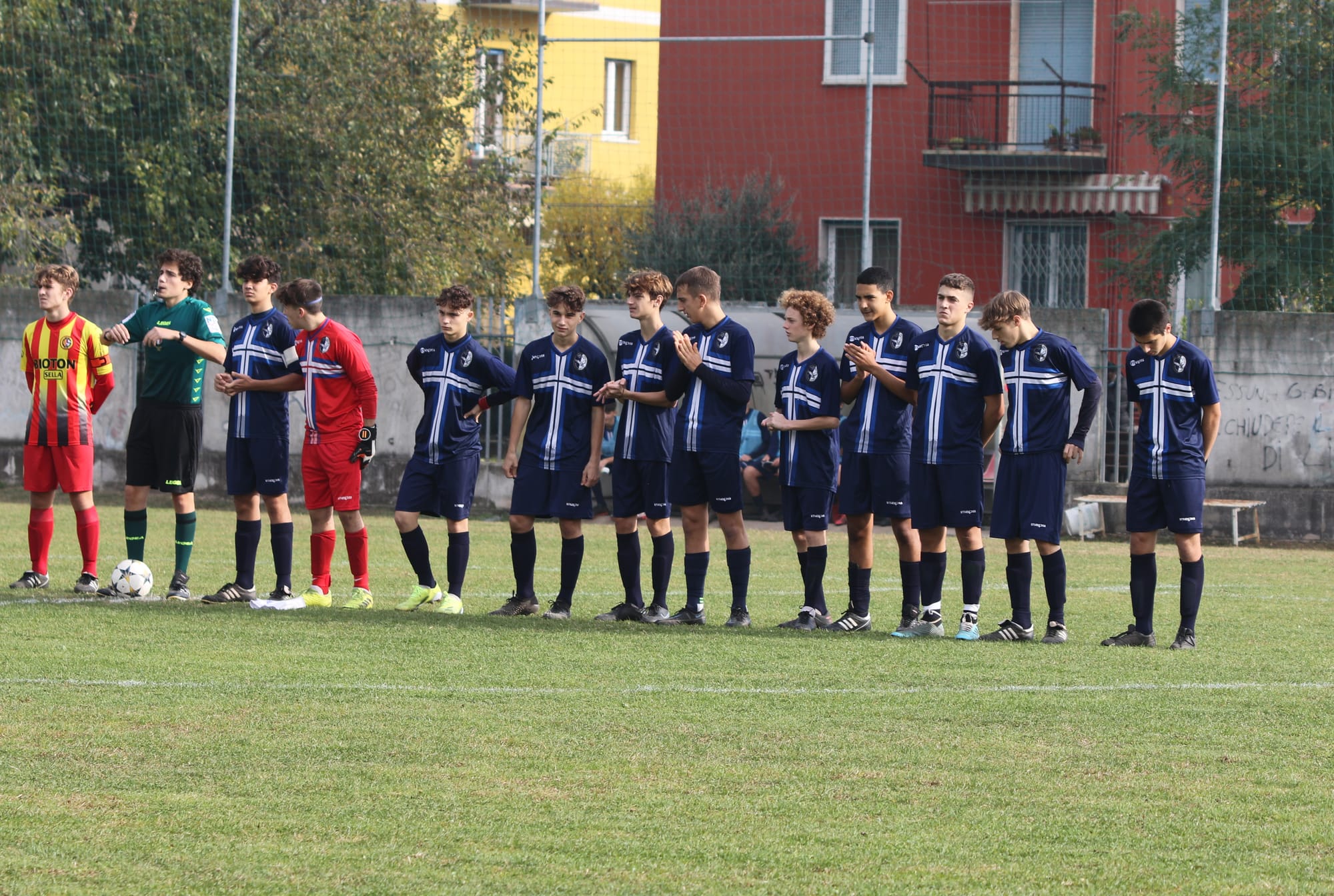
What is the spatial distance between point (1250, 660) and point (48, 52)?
51.4ft

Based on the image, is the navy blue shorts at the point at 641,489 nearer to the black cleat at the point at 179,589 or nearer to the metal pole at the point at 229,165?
the black cleat at the point at 179,589

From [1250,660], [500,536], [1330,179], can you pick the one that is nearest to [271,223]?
[500,536]

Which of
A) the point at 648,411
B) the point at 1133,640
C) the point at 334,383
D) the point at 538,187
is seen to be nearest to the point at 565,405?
the point at 648,411

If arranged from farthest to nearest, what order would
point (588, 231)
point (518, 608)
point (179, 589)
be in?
point (588, 231) → point (179, 589) → point (518, 608)

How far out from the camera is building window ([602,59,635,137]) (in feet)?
80.2

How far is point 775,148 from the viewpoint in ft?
76.5

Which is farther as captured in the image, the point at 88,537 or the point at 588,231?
the point at 588,231

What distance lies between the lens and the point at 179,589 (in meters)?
10.4

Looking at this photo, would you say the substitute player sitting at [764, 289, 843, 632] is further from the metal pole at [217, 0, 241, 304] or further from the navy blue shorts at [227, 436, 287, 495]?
the metal pole at [217, 0, 241, 304]

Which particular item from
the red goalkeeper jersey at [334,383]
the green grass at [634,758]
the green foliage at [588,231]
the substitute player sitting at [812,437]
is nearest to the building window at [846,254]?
the green foliage at [588,231]

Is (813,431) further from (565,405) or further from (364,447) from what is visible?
(364,447)

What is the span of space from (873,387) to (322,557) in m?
3.40

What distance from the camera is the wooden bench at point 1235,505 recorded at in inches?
672

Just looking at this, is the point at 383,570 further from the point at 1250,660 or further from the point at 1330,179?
the point at 1330,179
